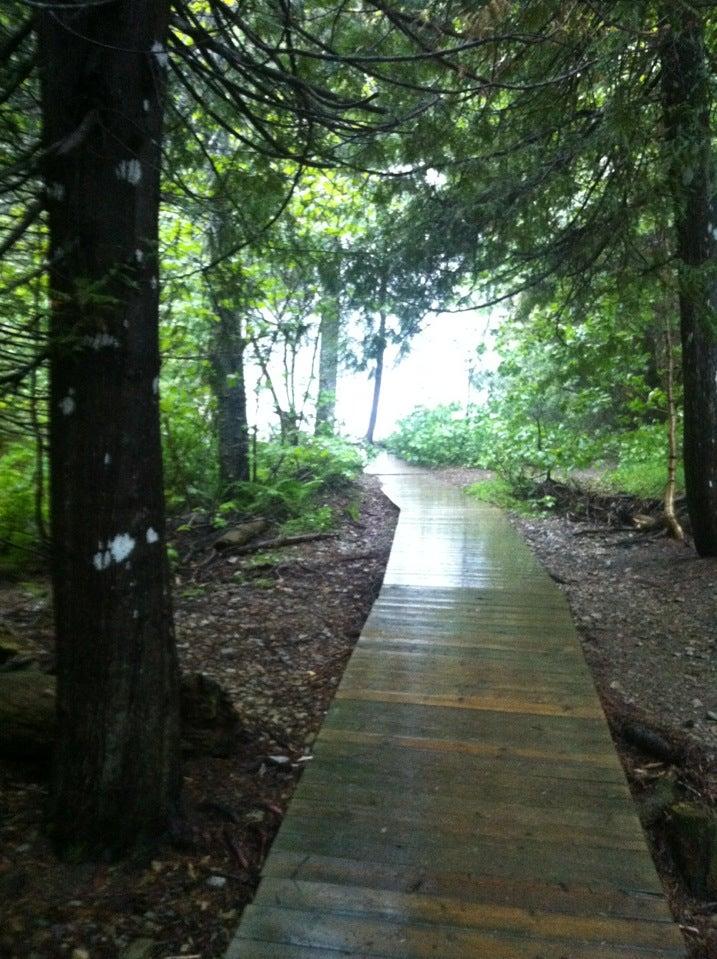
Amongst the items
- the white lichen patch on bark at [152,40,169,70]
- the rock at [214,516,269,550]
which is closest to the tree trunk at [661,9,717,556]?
the white lichen patch on bark at [152,40,169,70]

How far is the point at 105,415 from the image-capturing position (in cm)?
273

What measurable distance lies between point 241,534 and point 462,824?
5773 mm

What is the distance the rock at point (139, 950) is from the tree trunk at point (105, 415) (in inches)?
17.2

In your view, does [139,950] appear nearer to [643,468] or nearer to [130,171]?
[130,171]

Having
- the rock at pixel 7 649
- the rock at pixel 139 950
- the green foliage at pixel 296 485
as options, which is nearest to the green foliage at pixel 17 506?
the rock at pixel 7 649

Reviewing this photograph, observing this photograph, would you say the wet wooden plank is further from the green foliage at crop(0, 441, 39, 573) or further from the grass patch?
the grass patch

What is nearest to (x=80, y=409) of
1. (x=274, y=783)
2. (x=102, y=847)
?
(x=102, y=847)

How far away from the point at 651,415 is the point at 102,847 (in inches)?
462

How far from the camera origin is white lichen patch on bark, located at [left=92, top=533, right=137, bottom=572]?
2744 mm

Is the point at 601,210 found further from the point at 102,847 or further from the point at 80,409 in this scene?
the point at 102,847

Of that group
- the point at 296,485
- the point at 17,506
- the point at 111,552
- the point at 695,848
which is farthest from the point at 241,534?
the point at 695,848

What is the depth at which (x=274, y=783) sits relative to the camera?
368cm

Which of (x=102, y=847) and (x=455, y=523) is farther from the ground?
(x=455, y=523)

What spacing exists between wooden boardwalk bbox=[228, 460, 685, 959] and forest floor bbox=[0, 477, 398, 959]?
0.81ft
